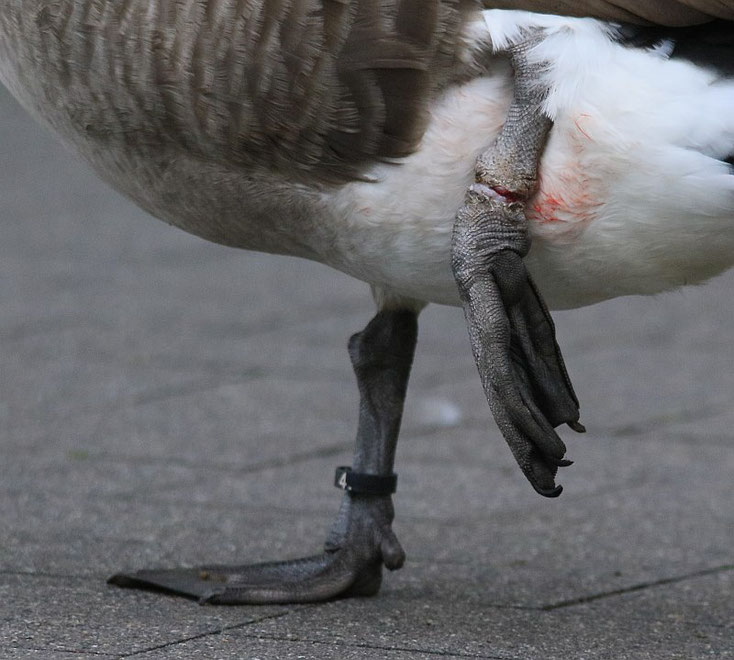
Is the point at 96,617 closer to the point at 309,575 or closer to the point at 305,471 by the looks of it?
the point at 309,575

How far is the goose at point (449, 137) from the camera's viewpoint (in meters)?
2.53

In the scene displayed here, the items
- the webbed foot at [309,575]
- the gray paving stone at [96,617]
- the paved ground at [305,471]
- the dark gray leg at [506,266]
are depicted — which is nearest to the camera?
the dark gray leg at [506,266]

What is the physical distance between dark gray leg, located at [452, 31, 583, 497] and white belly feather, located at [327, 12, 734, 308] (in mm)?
46

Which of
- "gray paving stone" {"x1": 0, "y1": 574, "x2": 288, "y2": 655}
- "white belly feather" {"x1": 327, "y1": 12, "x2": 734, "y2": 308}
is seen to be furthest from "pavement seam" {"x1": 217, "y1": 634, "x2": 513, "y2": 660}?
"white belly feather" {"x1": 327, "y1": 12, "x2": 734, "y2": 308}

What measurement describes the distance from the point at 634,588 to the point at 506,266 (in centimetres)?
108

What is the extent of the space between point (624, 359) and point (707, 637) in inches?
110

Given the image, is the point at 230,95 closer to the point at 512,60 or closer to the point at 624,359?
the point at 512,60


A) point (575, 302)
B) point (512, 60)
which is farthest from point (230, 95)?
point (575, 302)

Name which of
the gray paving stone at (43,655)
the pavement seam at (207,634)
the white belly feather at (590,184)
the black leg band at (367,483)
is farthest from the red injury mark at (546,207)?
the gray paving stone at (43,655)

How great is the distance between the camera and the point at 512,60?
2.61 meters

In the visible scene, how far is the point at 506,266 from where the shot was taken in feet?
8.66

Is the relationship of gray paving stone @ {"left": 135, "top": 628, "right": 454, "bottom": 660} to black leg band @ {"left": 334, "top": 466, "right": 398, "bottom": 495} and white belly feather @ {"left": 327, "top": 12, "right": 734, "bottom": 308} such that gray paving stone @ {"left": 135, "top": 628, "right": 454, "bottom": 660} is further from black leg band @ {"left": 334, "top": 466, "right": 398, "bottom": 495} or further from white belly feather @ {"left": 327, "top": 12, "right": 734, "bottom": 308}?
white belly feather @ {"left": 327, "top": 12, "right": 734, "bottom": 308}

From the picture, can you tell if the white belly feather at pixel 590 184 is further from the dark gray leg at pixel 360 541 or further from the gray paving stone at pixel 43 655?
the gray paving stone at pixel 43 655

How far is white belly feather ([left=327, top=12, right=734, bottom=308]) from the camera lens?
2498 millimetres
